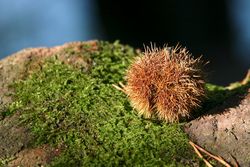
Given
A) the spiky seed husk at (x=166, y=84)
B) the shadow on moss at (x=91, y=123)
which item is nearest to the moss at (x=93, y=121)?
the shadow on moss at (x=91, y=123)

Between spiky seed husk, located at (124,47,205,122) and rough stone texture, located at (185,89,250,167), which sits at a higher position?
spiky seed husk, located at (124,47,205,122)

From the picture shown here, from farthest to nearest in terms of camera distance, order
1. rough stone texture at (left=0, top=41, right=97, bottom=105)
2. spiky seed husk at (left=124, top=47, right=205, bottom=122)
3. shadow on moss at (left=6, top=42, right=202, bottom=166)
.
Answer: rough stone texture at (left=0, top=41, right=97, bottom=105), spiky seed husk at (left=124, top=47, right=205, bottom=122), shadow on moss at (left=6, top=42, right=202, bottom=166)

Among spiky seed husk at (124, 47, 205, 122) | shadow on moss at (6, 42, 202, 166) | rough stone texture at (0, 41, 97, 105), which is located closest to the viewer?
shadow on moss at (6, 42, 202, 166)

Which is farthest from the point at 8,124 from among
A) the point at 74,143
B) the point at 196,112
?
the point at 196,112

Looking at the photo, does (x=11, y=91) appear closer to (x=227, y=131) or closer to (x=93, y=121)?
(x=93, y=121)

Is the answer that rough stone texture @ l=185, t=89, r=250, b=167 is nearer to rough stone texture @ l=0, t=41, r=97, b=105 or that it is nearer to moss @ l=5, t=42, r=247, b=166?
moss @ l=5, t=42, r=247, b=166

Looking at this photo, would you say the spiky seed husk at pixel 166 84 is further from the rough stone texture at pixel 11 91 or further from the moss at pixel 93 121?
the rough stone texture at pixel 11 91

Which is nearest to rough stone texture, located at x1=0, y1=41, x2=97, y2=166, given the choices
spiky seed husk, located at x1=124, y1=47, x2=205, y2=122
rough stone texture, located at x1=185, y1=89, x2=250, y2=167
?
spiky seed husk, located at x1=124, y1=47, x2=205, y2=122
